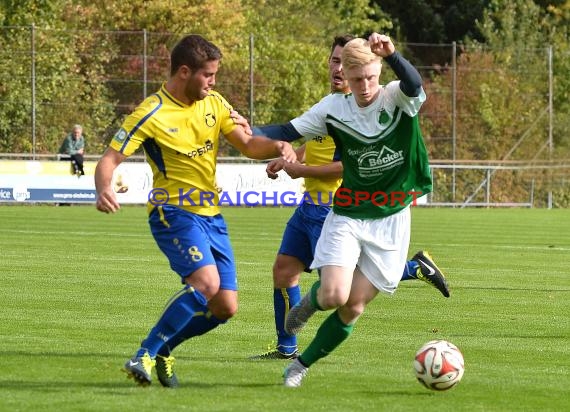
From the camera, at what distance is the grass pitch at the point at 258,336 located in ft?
23.8

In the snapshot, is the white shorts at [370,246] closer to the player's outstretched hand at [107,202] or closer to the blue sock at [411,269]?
the player's outstretched hand at [107,202]

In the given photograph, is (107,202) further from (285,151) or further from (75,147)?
(75,147)

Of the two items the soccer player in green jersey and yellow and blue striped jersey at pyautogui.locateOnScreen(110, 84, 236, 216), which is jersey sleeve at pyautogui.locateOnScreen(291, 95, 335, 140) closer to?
→ the soccer player in green jersey

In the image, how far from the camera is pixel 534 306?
12625 mm

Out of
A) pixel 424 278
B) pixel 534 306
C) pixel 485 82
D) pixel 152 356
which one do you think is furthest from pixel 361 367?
pixel 485 82

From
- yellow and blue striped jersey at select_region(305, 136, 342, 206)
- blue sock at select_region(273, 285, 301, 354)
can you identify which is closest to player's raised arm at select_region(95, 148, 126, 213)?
yellow and blue striped jersey at select_region(305, 136, 342, 206)

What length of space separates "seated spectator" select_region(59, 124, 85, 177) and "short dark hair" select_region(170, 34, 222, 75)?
24541 millimetres

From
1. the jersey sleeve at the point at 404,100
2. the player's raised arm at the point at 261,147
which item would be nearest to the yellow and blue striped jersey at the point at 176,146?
the player's raised arm at the point at 261,147

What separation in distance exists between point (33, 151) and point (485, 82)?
1437 centimetres

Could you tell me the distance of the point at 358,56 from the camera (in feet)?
24.5

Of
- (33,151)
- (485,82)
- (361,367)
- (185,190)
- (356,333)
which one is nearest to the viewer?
(185,190)

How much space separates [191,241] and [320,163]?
2.21m

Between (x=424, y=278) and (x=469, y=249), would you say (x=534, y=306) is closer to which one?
(x=424, y=278)

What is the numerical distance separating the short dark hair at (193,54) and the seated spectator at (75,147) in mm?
24541
